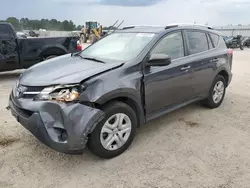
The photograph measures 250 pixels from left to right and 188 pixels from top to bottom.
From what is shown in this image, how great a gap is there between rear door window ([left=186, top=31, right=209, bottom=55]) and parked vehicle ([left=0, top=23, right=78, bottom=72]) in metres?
4.57

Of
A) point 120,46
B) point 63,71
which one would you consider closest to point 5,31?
point 120,46

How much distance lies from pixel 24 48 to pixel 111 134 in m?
5.43

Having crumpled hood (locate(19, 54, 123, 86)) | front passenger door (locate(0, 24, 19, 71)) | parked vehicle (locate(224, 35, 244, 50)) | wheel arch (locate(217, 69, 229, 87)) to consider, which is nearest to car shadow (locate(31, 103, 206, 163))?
wheel arch (locate(217, 69, 229, 87))

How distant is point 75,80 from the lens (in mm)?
2936

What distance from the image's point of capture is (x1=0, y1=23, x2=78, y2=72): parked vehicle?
7320 mm

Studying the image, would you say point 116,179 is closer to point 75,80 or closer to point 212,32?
point 75,80

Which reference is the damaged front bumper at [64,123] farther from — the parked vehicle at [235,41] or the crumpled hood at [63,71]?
the parked vehicle at [235,41]

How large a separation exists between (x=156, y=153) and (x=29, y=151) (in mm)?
1657

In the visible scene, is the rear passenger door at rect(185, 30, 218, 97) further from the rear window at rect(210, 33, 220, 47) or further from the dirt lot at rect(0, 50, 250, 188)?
the dirt lot at rect(0, 50, 250, 188)

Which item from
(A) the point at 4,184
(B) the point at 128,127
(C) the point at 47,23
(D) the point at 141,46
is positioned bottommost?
(A) the point at 4,184

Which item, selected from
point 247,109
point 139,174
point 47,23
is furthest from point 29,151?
point 47,23

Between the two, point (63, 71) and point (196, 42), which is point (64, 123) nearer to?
point (63, 71)

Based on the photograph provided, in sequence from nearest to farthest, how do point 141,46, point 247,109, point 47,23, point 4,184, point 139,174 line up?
point 4,184
point 139,174
point 141,46
point 247,109
point 47,23

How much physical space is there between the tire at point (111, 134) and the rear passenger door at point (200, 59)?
1.54 metres
